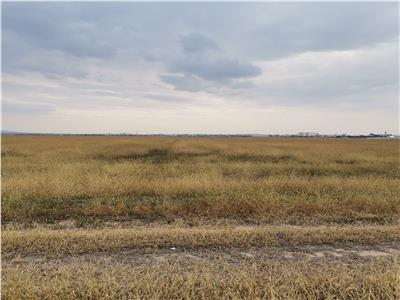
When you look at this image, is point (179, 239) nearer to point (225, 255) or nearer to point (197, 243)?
point (197, 243)

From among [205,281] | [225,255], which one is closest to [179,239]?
[225,255]

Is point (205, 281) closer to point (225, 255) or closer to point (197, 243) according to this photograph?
point (225, 255)

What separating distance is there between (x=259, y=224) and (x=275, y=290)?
3.42 metres

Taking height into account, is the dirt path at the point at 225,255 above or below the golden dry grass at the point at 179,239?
below

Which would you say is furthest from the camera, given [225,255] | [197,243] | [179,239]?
[179,239]

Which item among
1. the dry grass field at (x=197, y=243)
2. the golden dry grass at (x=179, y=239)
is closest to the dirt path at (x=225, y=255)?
the dry grass field at (x=197, y=243)

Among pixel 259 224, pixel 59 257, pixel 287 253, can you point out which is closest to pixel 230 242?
pixel 287 253

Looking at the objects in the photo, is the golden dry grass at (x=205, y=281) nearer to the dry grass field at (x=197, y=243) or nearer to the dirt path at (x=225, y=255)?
the dry grass field at (x=197, y=243)

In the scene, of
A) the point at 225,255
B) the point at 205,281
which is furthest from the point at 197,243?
the point at 205,281

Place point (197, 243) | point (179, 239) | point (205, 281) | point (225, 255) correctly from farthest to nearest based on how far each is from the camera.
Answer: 1. point (179, 239)
2. point (197, 243)
3. point (225, 255)
4. point (205, 281)

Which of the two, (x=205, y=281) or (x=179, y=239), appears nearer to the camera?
(x=205, y=281)

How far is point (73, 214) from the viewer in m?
8.42

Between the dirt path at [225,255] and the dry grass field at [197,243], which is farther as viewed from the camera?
the dirt path at [225,255]

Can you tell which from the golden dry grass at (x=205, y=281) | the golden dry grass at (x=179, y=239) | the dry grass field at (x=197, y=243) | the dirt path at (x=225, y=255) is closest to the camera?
the golden dry grass at (x=205, y=281)
